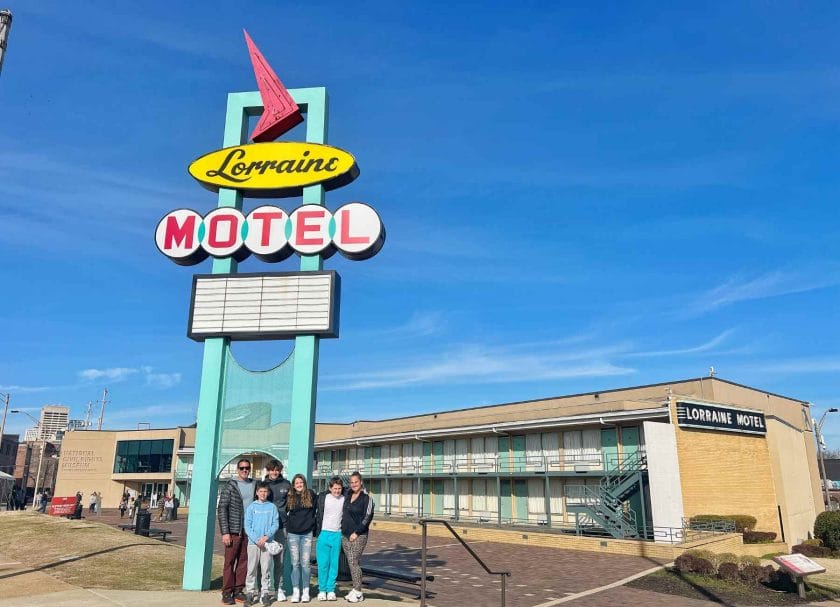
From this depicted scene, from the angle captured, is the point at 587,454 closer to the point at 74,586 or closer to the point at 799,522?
the point at 799,522

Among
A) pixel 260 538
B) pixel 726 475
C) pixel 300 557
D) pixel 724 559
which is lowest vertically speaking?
pixel 724 559

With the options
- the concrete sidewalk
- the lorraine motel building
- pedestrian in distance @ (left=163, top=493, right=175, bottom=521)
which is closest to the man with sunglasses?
the concrete sidewalk

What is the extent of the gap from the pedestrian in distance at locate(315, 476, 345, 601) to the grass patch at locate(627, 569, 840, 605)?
906 centimetres

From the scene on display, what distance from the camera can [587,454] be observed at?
28344 millimetres

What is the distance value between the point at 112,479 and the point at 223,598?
5551 centimetres

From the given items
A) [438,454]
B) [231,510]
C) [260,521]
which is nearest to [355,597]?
[260,521]

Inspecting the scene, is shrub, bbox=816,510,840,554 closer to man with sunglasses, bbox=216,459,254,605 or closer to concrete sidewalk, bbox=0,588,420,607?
concrete sidewalk, bbox=0,588,420,607

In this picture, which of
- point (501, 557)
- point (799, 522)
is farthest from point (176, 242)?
point (799, 522)

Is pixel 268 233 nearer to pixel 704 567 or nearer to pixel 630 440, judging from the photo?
pixel 704 567

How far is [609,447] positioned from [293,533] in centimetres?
2080

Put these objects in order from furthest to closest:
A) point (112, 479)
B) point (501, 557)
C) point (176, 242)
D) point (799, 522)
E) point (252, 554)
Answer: point (112, 479) < point (799, 522) < point (501, 557) < point (176, 242) < point (252, 554)

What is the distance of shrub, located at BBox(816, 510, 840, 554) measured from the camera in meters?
27.6

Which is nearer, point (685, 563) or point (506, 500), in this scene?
point (685, 563)

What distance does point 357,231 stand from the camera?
42.0 ft
